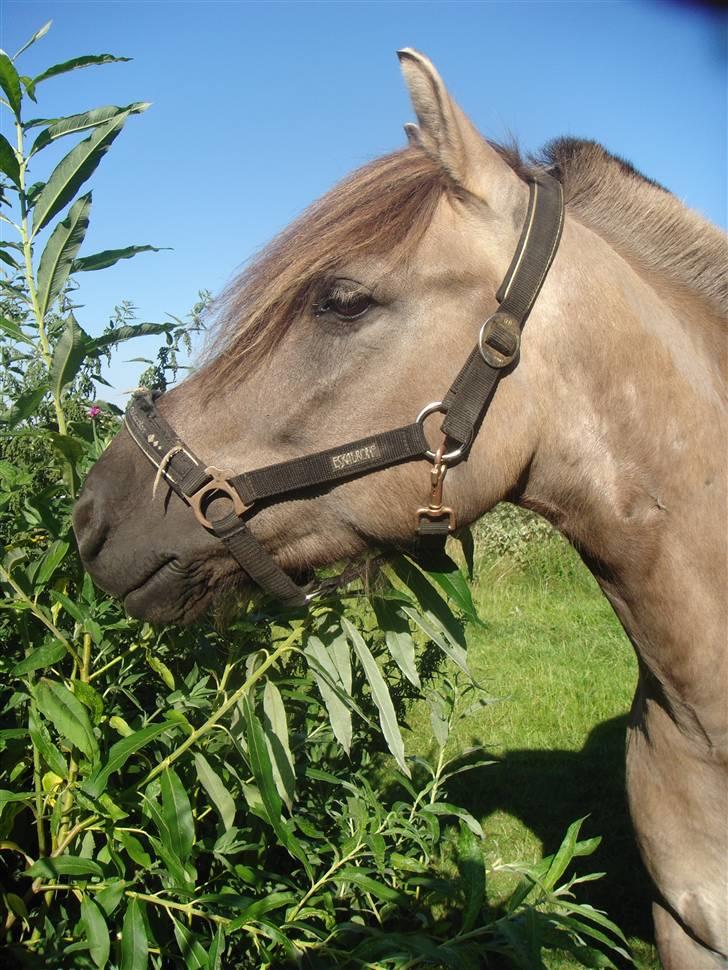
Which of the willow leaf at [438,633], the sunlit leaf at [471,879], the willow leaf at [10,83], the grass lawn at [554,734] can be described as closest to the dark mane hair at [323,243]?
the willow leaf at [10,83]

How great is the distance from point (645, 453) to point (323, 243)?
0.92 m

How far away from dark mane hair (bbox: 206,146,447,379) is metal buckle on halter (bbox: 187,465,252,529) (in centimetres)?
25

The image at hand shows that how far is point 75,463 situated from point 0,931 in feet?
3.92

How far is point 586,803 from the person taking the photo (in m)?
4.43

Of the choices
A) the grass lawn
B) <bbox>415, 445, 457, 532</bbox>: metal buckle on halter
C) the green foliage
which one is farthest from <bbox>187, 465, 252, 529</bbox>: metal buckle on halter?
the grass lawn

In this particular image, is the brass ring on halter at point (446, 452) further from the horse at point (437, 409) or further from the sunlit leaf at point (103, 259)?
the sunlit leaf at point (103, 259)

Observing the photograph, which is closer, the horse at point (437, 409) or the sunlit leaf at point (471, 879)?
the horse at point (437, 409)

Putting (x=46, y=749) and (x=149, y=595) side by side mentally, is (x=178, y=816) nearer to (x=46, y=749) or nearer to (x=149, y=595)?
(x=46, y=749)

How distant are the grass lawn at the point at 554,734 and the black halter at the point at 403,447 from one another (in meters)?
1.37

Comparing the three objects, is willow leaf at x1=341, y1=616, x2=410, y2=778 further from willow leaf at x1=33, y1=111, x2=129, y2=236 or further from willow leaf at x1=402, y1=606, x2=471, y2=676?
willow leaf at x1=33, y1=111, x2=129, y2=236

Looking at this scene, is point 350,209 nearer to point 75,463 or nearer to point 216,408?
point 216,408

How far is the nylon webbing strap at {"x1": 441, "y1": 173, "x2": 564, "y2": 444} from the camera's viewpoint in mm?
1724

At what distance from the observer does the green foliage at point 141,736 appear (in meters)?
1.72

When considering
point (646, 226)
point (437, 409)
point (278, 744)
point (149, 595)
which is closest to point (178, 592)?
point (149, 595)
